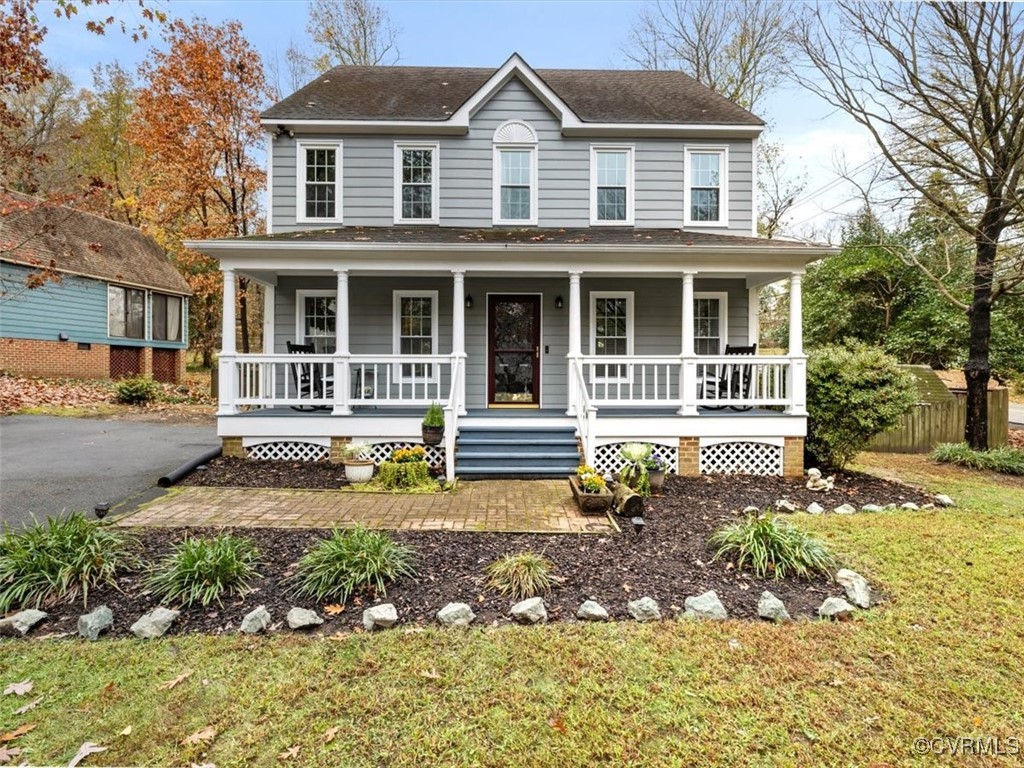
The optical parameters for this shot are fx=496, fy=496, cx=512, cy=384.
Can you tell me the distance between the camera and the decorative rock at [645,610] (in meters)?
3.40

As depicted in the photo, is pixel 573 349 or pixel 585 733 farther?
pixel 573 349

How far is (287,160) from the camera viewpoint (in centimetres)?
980

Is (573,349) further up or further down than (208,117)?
further down

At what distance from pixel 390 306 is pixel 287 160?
3.58 metres

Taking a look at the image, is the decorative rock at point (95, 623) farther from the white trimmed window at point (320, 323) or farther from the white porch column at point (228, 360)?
the white trimmed window at point (320, 323)

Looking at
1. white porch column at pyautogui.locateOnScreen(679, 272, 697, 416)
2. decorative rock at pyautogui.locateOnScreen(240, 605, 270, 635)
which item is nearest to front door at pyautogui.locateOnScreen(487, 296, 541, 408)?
white porch column at pyautogui.locateOnScreen(679, 272, 697, 416)

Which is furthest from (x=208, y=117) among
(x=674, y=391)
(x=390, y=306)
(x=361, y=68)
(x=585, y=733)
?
(x=585, y=733)

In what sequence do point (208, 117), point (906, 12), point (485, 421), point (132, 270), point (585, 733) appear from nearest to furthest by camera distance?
1. point (585, 733)
2. point (485, 421)
3. point (906, 12)
4. point (208, 117)
5. point (132, 270)

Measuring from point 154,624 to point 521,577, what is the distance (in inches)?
96.1

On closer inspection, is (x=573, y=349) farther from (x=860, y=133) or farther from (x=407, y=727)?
(x=860, y=133)

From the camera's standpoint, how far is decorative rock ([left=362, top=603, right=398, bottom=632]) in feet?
10.7

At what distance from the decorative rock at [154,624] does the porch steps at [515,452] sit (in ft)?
13.4

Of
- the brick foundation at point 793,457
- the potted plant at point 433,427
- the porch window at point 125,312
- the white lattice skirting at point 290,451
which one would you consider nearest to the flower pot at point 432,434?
the potted plant at point 433,427

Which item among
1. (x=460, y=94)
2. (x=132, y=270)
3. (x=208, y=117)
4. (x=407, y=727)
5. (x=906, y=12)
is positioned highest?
(x=208, y=117)
